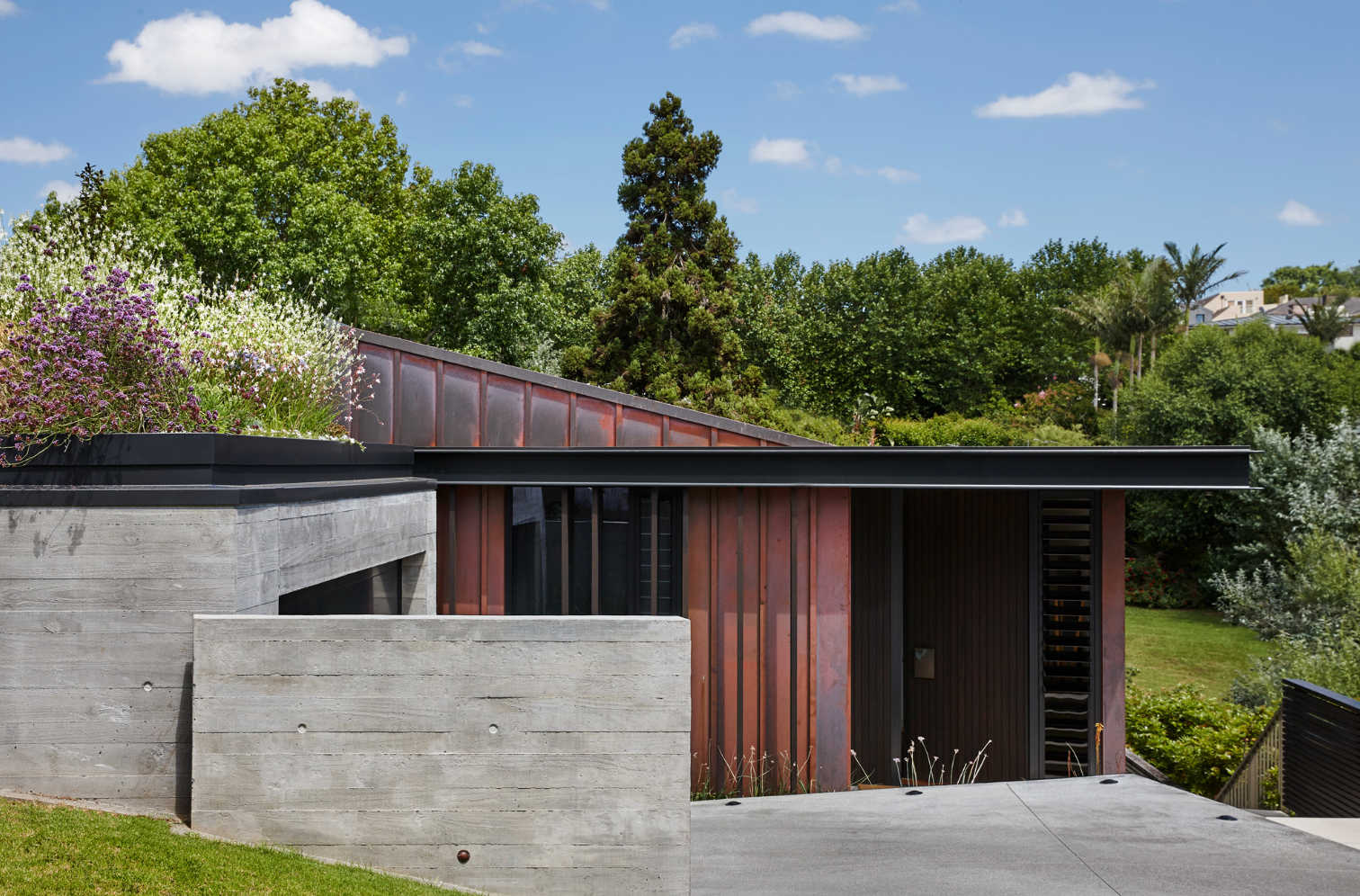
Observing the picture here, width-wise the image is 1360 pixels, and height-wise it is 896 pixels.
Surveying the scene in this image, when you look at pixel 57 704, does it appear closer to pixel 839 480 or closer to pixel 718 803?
pixel 718 803

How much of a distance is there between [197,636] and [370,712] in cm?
83

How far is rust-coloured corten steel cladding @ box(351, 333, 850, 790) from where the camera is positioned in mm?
6395

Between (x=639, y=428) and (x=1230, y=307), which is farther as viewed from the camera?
(x=1230, y=307)

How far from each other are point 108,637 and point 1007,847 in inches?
187

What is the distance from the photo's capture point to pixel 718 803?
5.86 m

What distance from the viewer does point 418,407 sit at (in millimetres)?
6809

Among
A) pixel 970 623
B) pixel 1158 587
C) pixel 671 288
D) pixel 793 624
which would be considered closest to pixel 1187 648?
pixel 1158 587

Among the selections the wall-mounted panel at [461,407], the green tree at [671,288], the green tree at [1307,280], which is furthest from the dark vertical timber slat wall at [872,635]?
the green tree at [1307,280]

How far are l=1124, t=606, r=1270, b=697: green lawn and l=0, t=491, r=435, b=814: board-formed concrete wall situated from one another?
15.2 meters

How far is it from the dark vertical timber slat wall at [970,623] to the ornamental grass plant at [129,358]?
19.7 feet

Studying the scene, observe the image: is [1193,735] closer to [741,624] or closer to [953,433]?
[741,624]

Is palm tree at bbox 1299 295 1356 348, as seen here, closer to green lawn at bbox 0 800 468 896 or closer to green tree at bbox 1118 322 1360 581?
green tree at bbox 1118 322 1360 581

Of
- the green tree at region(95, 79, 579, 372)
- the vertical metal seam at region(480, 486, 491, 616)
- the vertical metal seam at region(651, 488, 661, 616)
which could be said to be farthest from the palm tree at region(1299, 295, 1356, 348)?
the vertical metal seam at region(480, 486, 491, 616)

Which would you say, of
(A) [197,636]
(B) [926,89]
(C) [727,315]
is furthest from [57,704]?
(B) [926,89]
